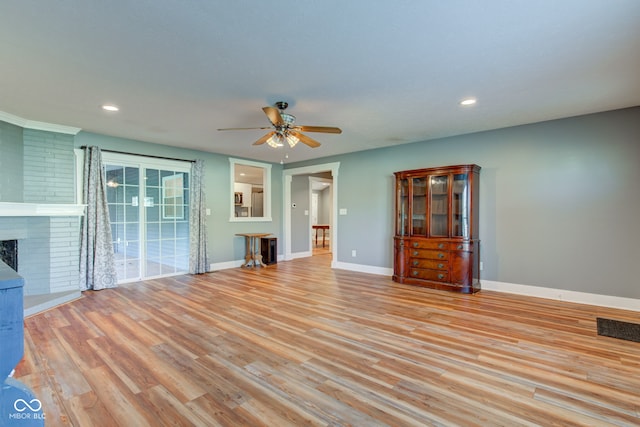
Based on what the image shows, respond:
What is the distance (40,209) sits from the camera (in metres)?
4.28

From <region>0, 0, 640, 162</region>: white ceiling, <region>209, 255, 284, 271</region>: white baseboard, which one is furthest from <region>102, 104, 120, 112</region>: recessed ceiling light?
<region>209, 255, 284, 271</region>: white baseboard

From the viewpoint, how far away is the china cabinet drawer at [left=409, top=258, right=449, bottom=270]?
483 cm

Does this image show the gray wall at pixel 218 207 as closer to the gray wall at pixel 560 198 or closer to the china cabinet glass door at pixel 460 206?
the gray wall at pixel 560 198

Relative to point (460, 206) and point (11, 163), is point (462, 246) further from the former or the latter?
point (11, 163)

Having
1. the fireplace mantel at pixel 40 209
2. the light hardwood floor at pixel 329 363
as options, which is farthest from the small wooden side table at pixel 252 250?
the fireplace mantel at pixel 40 209

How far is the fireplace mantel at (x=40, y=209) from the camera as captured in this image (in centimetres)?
388

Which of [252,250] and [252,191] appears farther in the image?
[252,191]

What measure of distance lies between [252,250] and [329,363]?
15.9ft

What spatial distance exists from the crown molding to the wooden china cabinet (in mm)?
5266

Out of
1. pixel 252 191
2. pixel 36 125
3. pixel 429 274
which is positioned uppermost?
pixel 36 125

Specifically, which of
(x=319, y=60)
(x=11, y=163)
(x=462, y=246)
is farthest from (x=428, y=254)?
(x=11, y=163)

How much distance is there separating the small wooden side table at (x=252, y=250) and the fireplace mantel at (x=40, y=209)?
2982 mm

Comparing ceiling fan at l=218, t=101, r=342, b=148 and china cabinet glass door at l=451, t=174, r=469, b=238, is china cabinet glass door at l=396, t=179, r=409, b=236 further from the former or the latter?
ceiling fan at l=218, t=101, r=342, b=148

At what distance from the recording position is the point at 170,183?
232 inches
